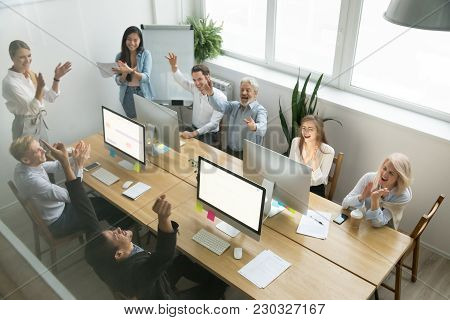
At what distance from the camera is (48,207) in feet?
5.77

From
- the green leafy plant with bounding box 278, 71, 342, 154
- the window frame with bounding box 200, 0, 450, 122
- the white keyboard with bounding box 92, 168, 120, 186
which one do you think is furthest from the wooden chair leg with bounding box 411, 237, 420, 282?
the white keyboard with bounding box 92, 168, 120, 186

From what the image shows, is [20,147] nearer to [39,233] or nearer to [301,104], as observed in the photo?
[39,233]

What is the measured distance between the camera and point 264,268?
7.18ft

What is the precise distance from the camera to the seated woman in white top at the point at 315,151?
2.91 meters

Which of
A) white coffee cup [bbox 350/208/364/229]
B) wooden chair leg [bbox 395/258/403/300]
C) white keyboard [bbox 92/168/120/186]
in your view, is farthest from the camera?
white keyboard [bbox 92/168/120/186]

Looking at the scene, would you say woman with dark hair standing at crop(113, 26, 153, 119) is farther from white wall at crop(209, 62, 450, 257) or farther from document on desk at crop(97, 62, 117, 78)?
white wall at crop(209, 62, 450, 257)

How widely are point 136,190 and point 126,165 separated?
0.32 metres

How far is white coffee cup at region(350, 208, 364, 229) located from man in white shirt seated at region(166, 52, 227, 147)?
1466 millimetres

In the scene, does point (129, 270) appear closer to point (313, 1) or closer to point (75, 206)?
point (75, 206)

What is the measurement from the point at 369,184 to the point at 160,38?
2.40 metres

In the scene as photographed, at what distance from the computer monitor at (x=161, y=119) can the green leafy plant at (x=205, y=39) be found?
1315 millimetres

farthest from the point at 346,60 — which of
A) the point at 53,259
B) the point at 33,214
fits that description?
the point at 53,259

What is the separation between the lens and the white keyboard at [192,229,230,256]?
2301mm
